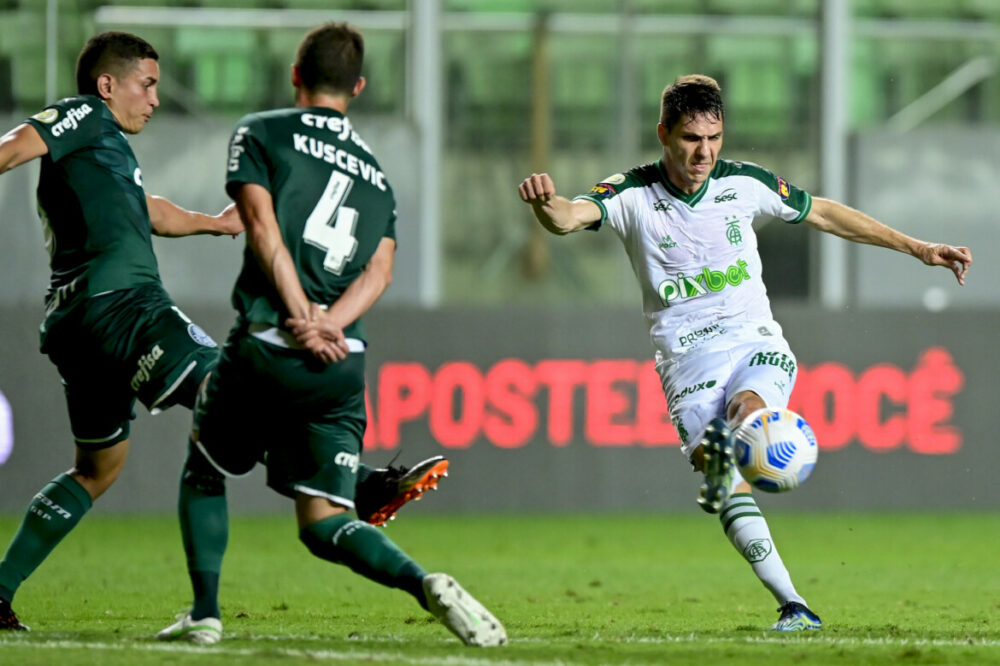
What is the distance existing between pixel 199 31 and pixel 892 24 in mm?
7403

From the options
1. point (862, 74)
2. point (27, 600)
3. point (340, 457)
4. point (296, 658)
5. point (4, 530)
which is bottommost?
point (4, 530)

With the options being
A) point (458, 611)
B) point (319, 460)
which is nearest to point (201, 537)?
point (319, 460)

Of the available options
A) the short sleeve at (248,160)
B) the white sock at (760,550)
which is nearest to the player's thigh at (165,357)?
the short sleeve at (248,160)

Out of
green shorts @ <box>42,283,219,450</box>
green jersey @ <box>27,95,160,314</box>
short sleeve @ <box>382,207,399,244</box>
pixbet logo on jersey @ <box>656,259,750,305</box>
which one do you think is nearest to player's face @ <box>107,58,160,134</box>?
green jersey @ <box>27,95,160,314</box>

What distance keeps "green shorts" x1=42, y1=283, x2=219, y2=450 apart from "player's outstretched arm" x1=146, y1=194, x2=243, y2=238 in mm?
381

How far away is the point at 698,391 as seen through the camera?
6.37 meters

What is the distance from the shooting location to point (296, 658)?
16.2 feet

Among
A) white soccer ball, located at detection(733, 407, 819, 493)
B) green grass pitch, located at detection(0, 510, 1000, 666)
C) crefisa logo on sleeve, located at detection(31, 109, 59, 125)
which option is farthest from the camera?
crefisa logo on sleeve, located at detection(31, 109, 59, 125)

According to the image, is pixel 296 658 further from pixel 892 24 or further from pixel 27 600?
pixel 892 24

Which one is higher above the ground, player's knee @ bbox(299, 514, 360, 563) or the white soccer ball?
the white soccer ball

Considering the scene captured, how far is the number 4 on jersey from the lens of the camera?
5.18 metres

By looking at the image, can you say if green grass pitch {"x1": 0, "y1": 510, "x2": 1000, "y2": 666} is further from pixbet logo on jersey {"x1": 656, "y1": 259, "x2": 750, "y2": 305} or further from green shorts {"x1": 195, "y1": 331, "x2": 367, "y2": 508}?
pixbet logo on jersey {"x1": 656, "y1": 259, "x2": 750, "y2": 305}

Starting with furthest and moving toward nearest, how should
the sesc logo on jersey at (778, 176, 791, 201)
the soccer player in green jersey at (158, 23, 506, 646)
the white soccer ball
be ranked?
the sesc logo on jersey at (778, 176, 791, 201), the white soccer ball, the soccer player in green jersey at (158, 23, 506, 646)

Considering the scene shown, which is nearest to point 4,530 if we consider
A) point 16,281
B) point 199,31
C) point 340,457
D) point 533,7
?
point 16,281
